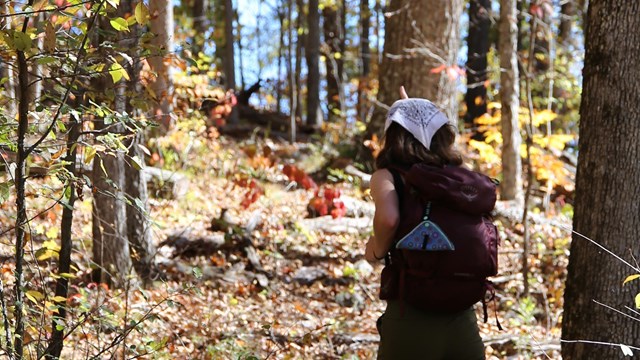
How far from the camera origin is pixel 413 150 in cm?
293

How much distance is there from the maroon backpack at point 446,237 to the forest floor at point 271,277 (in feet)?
5.95

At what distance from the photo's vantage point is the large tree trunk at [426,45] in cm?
935

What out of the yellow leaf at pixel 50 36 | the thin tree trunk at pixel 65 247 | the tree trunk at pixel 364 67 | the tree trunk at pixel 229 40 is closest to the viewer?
the yellow leaf at pixel 50 36

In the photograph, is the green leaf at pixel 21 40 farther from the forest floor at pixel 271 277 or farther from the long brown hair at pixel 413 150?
the forest floor at pixel 271 277

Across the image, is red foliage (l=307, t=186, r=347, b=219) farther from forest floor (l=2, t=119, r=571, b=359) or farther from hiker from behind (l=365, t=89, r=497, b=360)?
hiker from behind (l=365, t=89, r=497, b=360)

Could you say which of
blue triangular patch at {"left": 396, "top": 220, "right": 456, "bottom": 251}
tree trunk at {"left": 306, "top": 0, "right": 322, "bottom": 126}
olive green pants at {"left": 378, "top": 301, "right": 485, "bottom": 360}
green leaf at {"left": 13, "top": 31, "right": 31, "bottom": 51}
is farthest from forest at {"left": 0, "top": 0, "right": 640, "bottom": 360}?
tree trunk at {"left": 306, "top": 0, "right": 322, "bottom": 126}

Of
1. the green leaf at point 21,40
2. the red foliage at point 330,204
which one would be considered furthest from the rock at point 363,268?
the green leaf at point 21,40

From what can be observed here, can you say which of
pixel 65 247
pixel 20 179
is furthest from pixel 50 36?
pixel 65 247

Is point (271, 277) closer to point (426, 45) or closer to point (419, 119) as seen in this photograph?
point (426, 45)

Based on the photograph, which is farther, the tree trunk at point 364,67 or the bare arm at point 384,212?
the tree trunk at point 364,67

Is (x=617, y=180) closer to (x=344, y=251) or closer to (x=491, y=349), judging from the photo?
(x=491, y=349)

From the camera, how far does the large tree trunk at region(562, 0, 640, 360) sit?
3482mm

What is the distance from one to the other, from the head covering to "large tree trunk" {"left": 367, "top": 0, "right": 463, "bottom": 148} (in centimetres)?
620

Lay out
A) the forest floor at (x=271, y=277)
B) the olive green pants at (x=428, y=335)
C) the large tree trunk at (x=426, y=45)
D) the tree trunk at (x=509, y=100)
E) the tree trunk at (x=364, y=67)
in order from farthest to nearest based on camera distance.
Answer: the tree trunk at (x=364, y=67)
the large tree trunk at (x=426, y=45)
the tree trunk at (x=509, y=100)
the forest floor at (x=271, y=277)
the olive green pants at (x=428, y=335)
